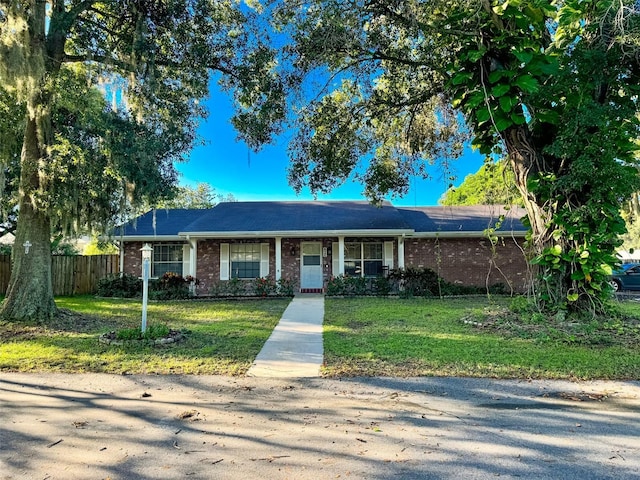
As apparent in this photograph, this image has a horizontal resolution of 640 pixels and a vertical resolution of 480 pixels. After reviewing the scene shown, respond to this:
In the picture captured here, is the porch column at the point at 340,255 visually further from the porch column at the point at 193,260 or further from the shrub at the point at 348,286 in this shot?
the porch column at the point at 193,260

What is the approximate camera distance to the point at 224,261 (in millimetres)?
16312

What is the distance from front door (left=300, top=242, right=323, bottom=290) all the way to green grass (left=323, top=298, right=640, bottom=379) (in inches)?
266

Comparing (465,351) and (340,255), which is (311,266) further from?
(465,351)

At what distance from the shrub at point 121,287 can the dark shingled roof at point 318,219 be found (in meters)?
1.81

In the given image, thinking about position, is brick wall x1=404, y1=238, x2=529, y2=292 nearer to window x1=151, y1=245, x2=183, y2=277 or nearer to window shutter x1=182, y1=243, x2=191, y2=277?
window shutter x1=182, y1=243, x2=191, y2=277

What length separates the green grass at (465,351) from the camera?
17.9ft

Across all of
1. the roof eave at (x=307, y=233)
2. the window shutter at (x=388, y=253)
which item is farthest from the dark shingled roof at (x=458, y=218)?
the roof eave at (x=307, y=233)

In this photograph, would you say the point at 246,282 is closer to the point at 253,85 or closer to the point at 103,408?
the point at 253,85

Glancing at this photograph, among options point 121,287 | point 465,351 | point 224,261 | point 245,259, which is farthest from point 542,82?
point 121,287

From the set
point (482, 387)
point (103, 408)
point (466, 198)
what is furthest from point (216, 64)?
point (466, 198)

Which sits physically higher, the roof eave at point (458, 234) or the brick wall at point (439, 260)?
the roof eave at point (458, 234)

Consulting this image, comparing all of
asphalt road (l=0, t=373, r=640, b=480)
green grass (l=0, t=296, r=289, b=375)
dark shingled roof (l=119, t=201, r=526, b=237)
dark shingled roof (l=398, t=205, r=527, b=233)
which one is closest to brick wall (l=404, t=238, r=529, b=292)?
dark shingled roof (l=398, t=205, r=527, b=233)

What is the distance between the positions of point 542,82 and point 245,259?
11.7m

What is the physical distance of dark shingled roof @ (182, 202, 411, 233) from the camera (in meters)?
15.8
